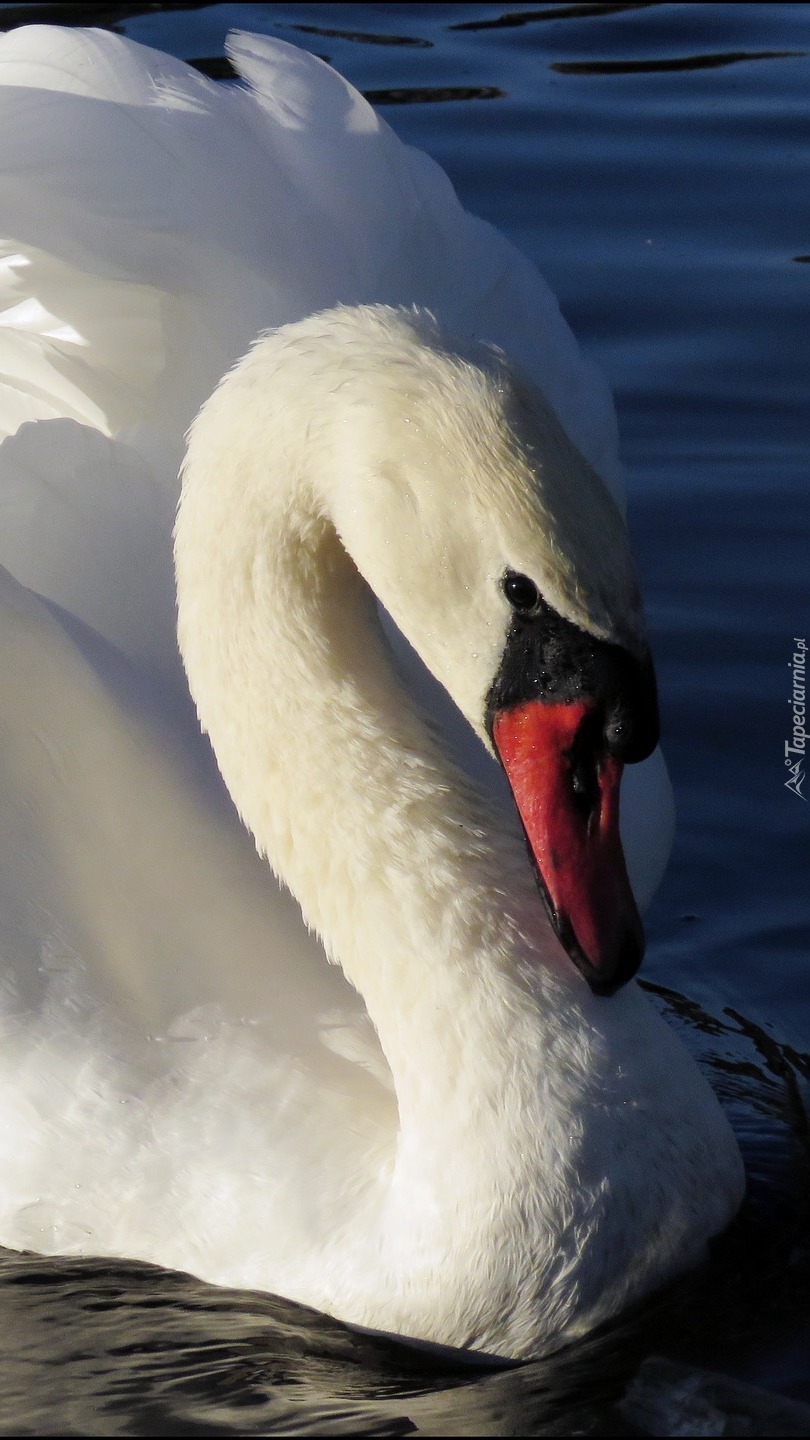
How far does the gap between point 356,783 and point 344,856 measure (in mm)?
148

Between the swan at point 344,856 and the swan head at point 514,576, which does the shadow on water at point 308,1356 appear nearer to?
the swan at point 344,856

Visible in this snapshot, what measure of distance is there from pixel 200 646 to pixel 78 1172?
105 cm

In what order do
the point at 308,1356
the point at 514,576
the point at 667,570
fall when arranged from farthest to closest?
the point at 667,570, the point at 308,1356, the point at 514,576

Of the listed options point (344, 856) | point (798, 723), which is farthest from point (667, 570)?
point (344, 856)

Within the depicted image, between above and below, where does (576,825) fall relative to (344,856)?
above

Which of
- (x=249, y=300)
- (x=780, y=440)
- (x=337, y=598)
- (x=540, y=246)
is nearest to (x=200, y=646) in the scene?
(x=337, y=598)

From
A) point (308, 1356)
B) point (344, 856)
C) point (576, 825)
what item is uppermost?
point (576, 825)

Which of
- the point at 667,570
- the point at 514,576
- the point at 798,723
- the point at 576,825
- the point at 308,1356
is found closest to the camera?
the point at 514,576

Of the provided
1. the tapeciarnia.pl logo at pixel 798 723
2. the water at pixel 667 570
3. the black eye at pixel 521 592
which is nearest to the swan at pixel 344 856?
the black eye at pixel 521 592

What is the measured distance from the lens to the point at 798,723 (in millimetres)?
6340

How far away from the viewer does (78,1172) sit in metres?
4.31

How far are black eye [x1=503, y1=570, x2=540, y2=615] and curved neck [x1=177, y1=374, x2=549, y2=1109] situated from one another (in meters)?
0.44

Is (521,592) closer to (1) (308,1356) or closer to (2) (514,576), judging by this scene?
(2) (514,576)

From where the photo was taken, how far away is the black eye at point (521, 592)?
141 inches
